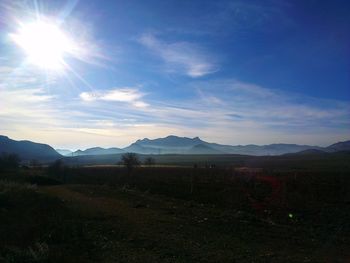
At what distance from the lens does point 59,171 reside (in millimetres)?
78062

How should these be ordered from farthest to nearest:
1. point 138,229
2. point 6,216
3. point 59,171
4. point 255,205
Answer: point 59,171, point 255,205, point 6,216, point 138,229

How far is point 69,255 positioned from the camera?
11266 mm

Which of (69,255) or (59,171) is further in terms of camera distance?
(59,171)

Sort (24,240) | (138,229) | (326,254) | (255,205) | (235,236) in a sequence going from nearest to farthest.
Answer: (326,254), (24,240), (235,236), (138,229), (255,205)

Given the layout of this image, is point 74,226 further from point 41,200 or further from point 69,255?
point 41,200

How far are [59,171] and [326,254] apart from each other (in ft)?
231

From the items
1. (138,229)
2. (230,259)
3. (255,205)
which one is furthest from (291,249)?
(255,205)

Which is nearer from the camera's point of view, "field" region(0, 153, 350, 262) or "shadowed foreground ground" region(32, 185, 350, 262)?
"field" region(0, 153, 350, 262)

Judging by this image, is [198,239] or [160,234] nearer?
[198,239]

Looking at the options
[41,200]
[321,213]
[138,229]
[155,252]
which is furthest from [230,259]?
[41,200]

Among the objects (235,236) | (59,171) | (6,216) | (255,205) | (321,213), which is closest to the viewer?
(235,236)

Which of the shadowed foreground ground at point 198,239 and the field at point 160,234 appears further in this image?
the shadowed foreground ground at point 198,239

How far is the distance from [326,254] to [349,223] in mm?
8216

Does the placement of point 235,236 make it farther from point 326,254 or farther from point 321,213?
point 321,213
